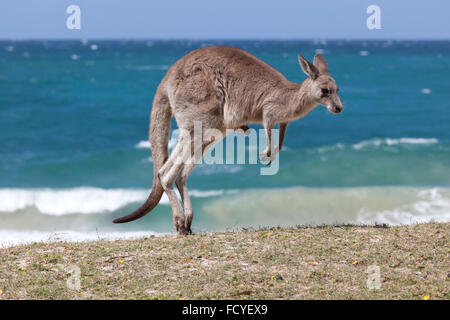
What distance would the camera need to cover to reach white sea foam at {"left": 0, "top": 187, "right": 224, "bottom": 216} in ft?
44.4

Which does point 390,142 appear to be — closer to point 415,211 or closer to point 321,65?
point 415,211

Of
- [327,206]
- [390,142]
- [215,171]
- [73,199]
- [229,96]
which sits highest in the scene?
[229,96]

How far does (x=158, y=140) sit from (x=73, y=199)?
332 inches

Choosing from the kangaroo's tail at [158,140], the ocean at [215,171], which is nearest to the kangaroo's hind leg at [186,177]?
the kangaroo's tail at [158,140]

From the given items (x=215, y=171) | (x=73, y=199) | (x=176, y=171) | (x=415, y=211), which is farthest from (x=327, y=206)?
(x=176, y=171)

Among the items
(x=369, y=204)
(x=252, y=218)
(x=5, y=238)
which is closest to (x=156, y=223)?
(x=252, y=218)

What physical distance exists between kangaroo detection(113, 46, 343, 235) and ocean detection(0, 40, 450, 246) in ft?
3.66

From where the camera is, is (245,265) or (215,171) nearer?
(245,265)

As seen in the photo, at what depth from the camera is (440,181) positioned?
15625 mm

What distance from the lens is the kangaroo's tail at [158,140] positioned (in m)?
6.50

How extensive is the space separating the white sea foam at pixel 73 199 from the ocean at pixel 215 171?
0.10 feet

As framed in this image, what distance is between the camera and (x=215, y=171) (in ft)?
55.2

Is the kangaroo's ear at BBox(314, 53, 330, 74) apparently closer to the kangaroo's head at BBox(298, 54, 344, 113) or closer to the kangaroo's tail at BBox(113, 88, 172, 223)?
the kangaroo's head at BBox(298, 54, 344, 113)
